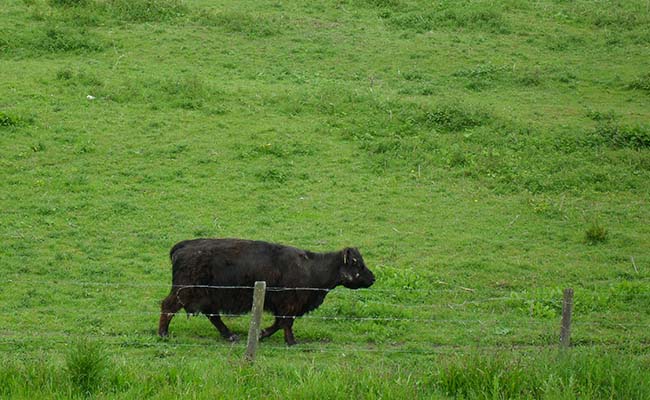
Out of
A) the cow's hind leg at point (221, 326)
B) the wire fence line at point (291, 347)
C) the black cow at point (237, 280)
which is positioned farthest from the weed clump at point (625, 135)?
the cow's hind leg at point (221, 326)

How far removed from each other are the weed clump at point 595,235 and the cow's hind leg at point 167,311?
28.2ft

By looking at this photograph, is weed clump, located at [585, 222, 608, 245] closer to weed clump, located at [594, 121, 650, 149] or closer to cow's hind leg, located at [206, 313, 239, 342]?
weed clump, located at [594, 121, 650, 149]

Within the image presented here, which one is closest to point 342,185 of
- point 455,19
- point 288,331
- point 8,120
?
point 288,331

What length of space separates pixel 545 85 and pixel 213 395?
63.0 ft

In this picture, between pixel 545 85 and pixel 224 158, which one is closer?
pixel 224 158

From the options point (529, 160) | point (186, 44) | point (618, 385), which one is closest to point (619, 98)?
point (529, 160)

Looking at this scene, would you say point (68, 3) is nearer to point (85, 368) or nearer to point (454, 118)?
point (454, 118)

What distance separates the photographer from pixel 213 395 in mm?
9359

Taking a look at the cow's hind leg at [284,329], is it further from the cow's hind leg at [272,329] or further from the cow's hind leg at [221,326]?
the cow's hind leg at [221,326]

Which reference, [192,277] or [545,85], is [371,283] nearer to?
[192,277]

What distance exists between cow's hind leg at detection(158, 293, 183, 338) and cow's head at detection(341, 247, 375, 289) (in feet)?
8.59

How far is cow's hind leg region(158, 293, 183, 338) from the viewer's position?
12773mm

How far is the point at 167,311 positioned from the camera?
12867 millimetres

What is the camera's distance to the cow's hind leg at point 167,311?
12773 mm
